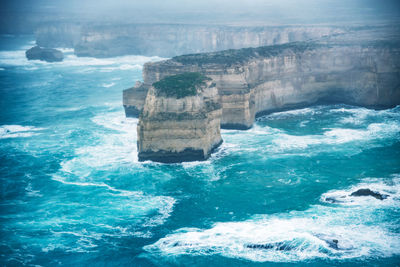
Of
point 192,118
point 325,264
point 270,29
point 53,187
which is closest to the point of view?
point 325,264

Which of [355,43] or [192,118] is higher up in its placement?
[355,43]

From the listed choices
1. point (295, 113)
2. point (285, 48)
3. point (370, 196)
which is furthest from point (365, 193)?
point (285, 48)

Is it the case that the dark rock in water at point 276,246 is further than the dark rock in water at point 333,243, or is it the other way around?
the dark rock in water at point 276,246

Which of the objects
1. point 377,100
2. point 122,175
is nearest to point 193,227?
point 122,175

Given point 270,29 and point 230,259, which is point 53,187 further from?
point 270,29

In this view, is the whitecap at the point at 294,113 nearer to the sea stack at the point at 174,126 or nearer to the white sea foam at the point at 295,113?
the white sea foam at the point at 295,113

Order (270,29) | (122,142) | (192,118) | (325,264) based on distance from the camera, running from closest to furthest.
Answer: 1. (325,264)
2. (192,118)
3. (122,142)
4. (270,29)

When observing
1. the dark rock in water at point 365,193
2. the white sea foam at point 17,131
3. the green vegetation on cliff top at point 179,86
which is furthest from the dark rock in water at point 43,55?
Answer: the dark rock in water at point 365,193
